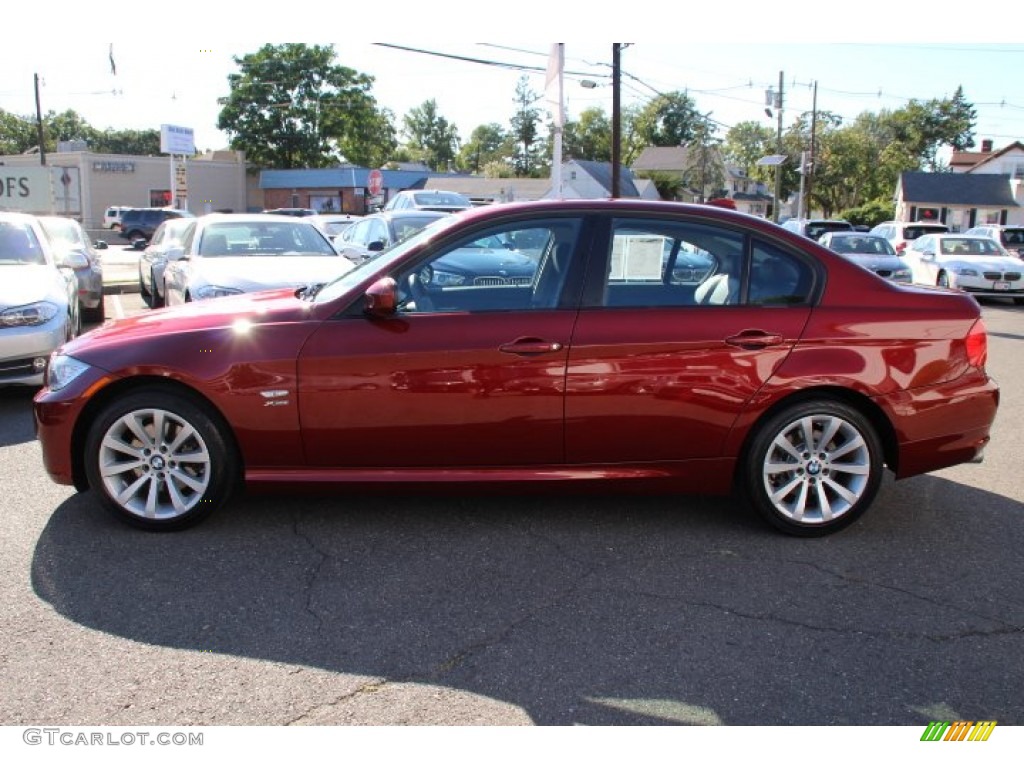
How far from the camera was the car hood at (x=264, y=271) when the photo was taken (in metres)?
7.99

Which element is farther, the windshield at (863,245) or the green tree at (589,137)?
the green tree at (589,137)

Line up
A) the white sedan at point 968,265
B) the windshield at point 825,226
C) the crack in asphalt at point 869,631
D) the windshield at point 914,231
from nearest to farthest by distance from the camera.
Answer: the crack in asphalt at point 869,631 < the white sedan at point 968,265 < the windshield at point 825,226 < the windshield at point 914,231

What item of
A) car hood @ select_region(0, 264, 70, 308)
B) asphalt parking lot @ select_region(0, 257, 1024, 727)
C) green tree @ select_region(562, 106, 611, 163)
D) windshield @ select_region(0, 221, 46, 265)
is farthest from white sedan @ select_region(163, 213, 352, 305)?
green tree @ select_region(562, 106, 611, 163)

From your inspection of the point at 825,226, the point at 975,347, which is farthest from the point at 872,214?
the point at 975,347

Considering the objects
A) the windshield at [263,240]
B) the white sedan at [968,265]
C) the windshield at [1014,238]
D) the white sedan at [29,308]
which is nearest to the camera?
the white sedan at [29,308]

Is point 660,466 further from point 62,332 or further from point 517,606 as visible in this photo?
point 62,332

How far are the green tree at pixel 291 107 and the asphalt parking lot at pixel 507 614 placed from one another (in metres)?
70.5

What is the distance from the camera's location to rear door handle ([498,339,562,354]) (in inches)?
169

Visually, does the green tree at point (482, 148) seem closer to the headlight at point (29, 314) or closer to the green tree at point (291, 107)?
the green tree at point (291, 107)

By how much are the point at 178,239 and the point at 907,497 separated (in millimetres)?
10135

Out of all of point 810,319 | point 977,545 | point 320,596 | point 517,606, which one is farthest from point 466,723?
point 977,545

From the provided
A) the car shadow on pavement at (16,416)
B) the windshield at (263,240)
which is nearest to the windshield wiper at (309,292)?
the car shadow on pavement at (16,416)

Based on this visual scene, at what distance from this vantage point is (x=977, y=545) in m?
4.52
